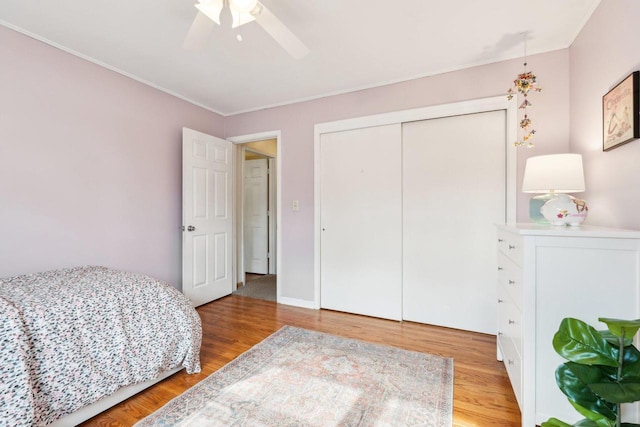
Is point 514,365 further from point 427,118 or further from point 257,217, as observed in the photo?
point 257,217

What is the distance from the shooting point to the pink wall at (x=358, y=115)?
2.23 metres

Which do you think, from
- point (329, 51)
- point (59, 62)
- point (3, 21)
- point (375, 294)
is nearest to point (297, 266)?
point (375, 294)

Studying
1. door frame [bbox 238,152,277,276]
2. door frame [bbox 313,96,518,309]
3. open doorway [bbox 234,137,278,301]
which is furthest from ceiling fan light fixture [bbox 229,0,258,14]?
door frame [bbox 238,152,277,276]

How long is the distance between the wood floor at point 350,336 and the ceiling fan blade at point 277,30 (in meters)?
2.15

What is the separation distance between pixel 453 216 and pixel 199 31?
2.39 metres

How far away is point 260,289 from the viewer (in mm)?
3953

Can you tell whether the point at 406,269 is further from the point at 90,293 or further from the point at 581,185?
the point at 90,293

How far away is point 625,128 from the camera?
1.38 meters

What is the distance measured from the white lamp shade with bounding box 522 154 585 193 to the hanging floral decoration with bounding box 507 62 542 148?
599 mm

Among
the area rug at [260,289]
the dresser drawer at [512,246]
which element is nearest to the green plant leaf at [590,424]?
the dresser drawer at [512,246]

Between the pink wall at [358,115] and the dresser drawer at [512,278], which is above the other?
the pink wall at [358,115]

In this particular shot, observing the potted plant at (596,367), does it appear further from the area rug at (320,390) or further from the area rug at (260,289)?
the area rug at (260,289)

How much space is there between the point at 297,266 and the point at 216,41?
2.29 metres

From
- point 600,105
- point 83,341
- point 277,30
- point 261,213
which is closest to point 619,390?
point 600,105
